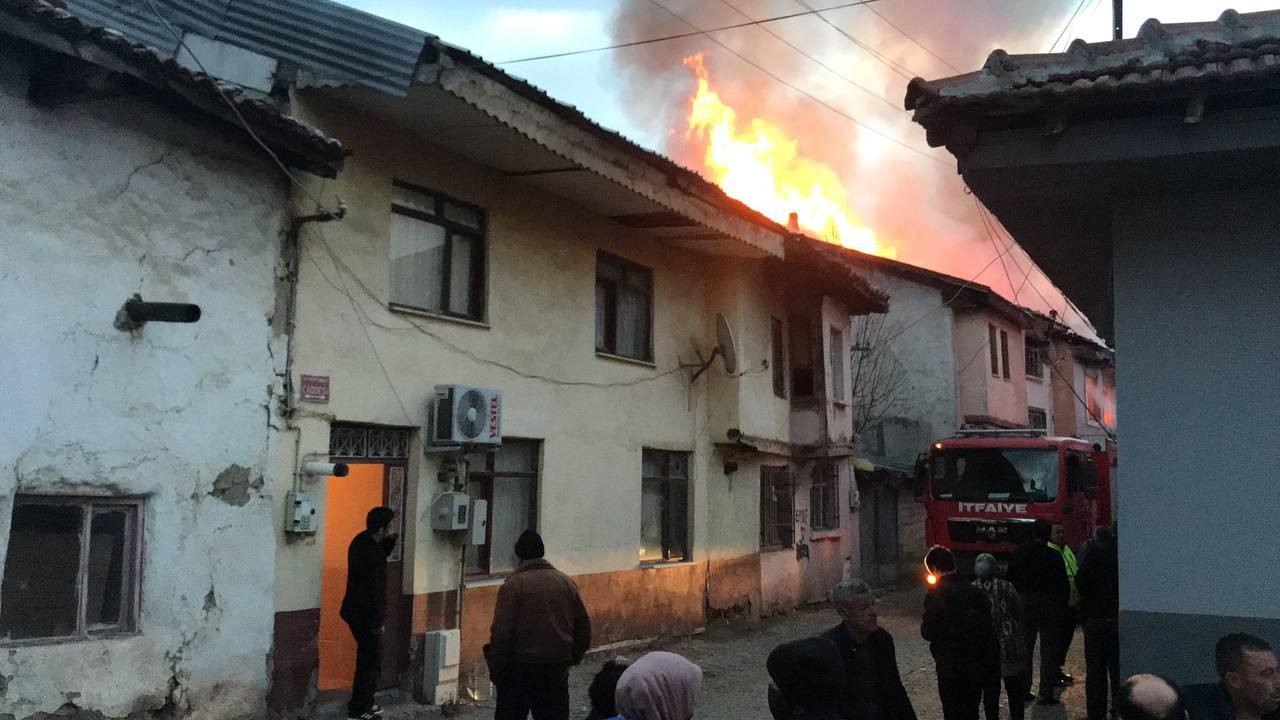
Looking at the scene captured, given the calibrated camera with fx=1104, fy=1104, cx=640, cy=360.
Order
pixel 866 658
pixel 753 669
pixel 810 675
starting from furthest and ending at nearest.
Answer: pixel 753 669 < pixel 866 658 < pixel 810 675

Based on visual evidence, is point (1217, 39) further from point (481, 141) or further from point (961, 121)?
point (481, 141)

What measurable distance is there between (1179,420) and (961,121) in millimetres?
2177

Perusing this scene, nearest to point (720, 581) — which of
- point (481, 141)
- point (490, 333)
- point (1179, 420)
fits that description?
point (490, 333)

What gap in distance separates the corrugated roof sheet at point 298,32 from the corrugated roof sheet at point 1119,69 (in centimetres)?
520

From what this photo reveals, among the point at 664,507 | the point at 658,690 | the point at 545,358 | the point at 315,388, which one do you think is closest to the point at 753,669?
the point at 664,507

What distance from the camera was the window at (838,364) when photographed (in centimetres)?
2191

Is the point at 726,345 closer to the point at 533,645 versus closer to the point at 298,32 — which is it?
the point at 298,32

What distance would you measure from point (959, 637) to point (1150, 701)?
398 centimetres

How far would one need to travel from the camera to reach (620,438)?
1445cm

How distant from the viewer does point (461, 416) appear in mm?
11227

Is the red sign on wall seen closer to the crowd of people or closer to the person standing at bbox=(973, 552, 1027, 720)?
the crowd of people

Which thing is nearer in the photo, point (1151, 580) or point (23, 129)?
point (1151, 580)

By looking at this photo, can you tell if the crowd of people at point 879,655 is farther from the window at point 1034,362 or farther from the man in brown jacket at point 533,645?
the window at point 1034,362

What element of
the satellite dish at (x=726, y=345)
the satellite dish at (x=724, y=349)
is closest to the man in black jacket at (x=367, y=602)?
the satellite dish at (x=724, y=349)
